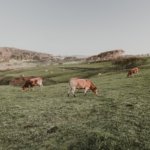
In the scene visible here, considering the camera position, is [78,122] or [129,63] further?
[129,63]

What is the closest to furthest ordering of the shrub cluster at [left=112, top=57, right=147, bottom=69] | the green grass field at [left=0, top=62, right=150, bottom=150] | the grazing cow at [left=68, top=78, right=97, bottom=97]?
the green grass field at [left=0, top=62, right=150, bottom=150]
the grazing cow at [left=68, top=78, right=97, bottom=97]
the shrub cluster at [left=112, top=57, right=147, bottom=69]

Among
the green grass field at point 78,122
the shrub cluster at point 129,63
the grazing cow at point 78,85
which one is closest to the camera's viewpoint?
the green grass field at point 78,122

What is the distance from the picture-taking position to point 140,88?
35.1 metres

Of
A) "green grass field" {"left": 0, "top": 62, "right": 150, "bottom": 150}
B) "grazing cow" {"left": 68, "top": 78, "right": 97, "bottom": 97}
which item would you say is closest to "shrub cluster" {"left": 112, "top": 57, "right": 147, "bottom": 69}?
"grazing cow" {"left": 68, "top": 78, "right": 97, "bottom": 97}

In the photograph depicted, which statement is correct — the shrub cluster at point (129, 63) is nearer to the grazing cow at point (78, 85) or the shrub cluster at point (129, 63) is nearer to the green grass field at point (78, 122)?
the grazing cow at point (78, 85)

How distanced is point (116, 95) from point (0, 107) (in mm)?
11088

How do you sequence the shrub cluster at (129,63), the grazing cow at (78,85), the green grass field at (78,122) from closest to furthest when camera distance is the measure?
the green grass field at (78,122) < the grazing cow at (78,85) < the shrub cluster at (129,63)

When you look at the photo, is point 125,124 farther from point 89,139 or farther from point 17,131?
point 17,131

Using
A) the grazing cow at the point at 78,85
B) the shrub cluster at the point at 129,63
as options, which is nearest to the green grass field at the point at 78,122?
the grazing cow at the point at 78,85

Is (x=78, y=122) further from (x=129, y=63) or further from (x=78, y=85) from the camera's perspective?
(x=129, y=63)

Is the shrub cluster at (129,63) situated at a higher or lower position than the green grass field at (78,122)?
higher

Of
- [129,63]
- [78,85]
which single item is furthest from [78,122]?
[129,63]

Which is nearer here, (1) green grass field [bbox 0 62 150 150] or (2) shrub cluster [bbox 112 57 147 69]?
(1) green grass field [bbox 0 62 150 150]

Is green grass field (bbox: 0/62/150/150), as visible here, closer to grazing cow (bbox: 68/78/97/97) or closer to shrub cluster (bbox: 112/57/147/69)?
grazing cow (bbox: 68/78/97/97)
